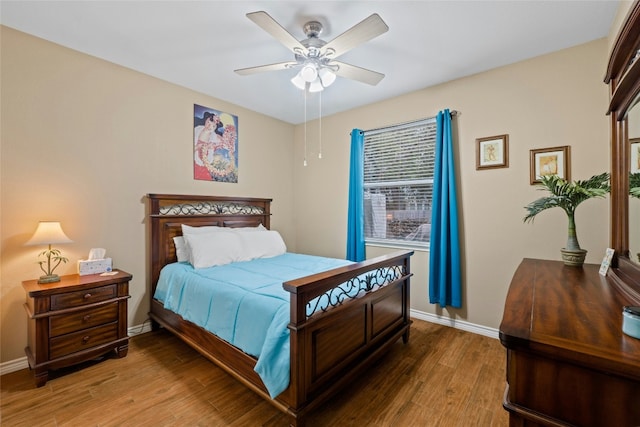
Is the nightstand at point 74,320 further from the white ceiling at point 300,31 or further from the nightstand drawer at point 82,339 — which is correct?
the white ceiling at point 300,31

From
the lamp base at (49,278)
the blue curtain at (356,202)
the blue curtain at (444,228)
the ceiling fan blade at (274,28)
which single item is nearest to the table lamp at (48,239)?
the lamp base at (49,278)

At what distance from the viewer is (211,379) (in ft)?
6.99

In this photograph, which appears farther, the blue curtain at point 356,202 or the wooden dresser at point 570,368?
the blue curtain at point 356,202

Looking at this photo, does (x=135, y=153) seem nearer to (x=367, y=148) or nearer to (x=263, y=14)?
(x=263, y=14)

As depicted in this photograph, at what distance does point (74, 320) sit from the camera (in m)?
2.19

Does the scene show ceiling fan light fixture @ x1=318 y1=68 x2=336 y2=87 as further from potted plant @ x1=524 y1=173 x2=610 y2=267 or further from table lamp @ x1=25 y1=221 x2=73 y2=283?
table lamp @ x1=25 y1=221 x2=73 y2=283

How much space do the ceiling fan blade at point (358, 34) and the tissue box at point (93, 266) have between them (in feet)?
8.59

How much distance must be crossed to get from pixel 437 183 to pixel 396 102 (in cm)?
118

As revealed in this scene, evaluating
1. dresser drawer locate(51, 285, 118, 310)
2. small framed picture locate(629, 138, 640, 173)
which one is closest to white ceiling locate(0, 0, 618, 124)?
small framed picture locate(629, 138, 640, 173)

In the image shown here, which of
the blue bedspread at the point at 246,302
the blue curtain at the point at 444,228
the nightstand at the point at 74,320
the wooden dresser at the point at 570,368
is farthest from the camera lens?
the blue curtain at the point at 444,228

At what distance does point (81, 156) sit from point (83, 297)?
4.12 ft

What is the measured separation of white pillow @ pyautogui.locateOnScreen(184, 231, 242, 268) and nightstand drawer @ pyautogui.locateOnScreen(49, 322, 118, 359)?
2.72 ft

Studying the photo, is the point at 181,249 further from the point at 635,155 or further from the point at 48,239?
the point at 635,155

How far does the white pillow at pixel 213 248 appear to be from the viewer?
2.72 m
